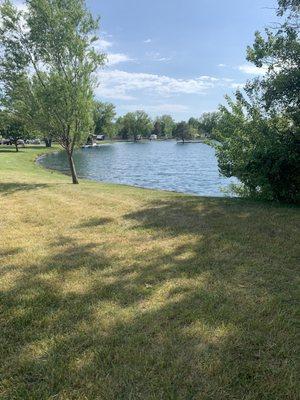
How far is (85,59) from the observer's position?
628 inches

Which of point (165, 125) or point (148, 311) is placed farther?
point (165, 125)

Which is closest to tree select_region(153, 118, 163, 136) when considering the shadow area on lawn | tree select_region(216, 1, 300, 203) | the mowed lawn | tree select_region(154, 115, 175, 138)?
tree select_region(154, 115, 175, 138)

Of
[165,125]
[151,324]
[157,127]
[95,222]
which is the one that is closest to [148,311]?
[151,324]

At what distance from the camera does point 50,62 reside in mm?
15867

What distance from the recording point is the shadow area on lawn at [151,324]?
9.69 ft

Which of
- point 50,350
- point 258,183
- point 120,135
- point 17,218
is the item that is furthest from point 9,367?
point 120,135

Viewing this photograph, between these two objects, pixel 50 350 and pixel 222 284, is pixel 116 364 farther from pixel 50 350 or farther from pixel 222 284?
pixel 222 284

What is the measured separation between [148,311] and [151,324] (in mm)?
269

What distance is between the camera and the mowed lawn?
297cm

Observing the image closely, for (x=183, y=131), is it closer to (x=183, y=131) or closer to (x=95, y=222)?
(x=183, y=131)

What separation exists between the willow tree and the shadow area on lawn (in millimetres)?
10975

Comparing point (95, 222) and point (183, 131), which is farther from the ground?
point (183, 131)

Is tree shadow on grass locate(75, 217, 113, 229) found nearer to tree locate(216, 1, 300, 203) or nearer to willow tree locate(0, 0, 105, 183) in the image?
tree locate(216, 1, 300, 203)

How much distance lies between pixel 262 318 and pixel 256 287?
2.59ft
